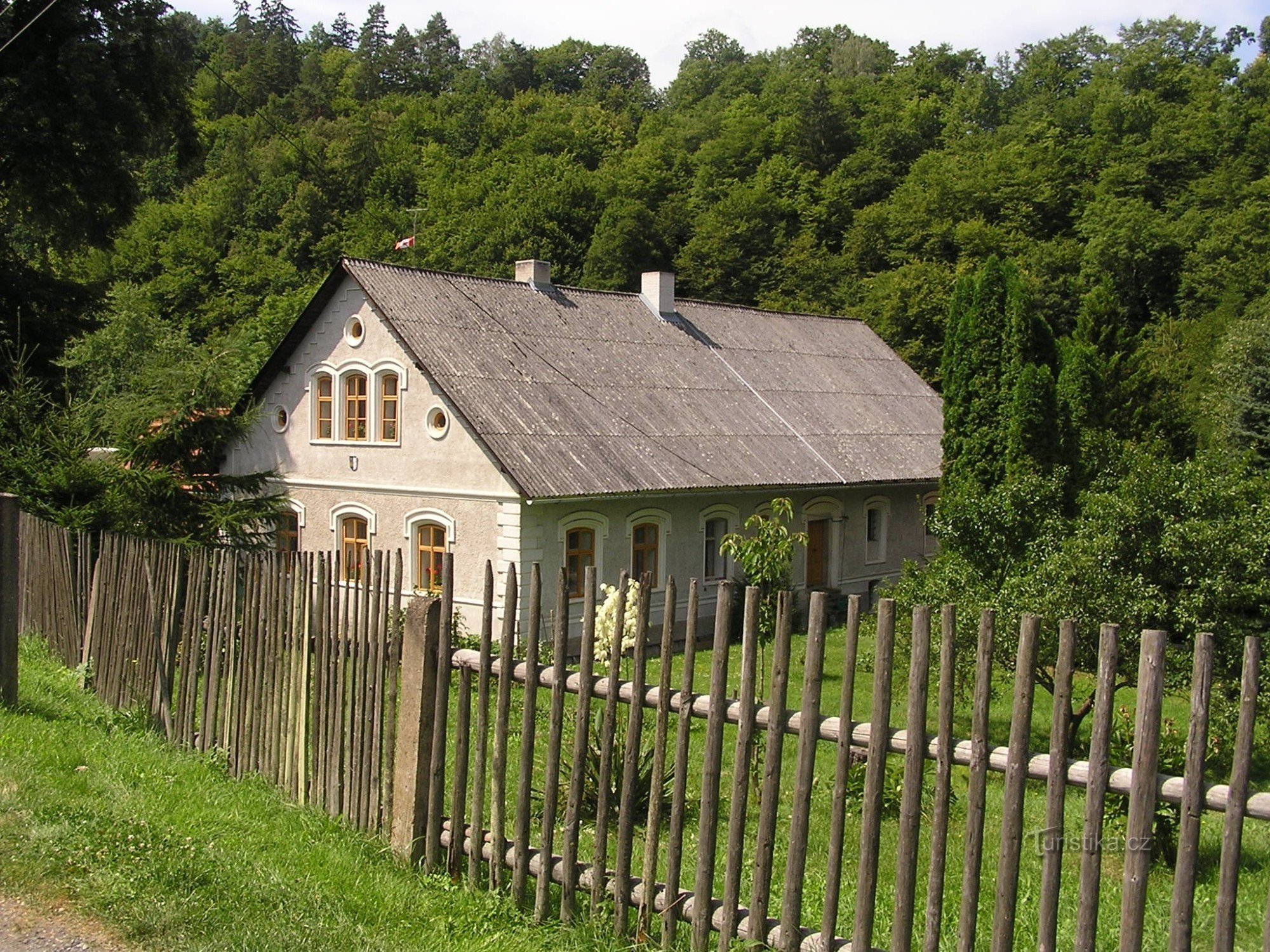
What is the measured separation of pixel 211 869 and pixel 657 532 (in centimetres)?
1484

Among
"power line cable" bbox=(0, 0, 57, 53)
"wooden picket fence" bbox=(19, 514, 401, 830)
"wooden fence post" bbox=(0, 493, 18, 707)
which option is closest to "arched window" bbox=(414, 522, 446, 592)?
"power line cable" bbox=(0, 0, 57, 53)

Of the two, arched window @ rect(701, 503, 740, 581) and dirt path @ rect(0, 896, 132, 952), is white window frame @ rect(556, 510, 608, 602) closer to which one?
arched window @ rect(701, 503, 740, 581)

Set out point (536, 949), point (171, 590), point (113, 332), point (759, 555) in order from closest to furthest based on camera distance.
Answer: point (536, 949) < point (171, 590) < point (759, 555) < point (113, 332)

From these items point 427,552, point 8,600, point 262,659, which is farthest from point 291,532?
point 262,659

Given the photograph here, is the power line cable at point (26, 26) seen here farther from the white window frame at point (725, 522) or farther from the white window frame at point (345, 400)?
the white window frame at point (725, 522)

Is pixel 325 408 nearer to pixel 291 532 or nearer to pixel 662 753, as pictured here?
pixel 291 532

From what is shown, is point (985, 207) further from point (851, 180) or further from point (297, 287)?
point (297, 287)

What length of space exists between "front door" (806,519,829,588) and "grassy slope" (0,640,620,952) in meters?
16.9

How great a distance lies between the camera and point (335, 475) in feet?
65.8

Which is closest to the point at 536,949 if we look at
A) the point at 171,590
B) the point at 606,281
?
the point at 171,590

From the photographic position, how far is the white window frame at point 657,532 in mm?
19031

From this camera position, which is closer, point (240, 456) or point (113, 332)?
point (240, 456)

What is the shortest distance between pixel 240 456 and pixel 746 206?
3964 cm

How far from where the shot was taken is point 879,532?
24438 mm
